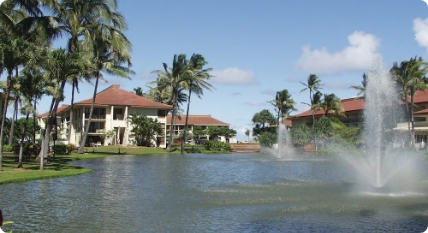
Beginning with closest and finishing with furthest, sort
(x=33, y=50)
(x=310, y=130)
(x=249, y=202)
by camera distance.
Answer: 1. (x=249, y=202)
2. (x=33, y=50)
3. (x=310, y=130)

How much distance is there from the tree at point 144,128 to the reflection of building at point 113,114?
1.49m

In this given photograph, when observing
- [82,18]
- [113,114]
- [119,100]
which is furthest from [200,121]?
[82,18]

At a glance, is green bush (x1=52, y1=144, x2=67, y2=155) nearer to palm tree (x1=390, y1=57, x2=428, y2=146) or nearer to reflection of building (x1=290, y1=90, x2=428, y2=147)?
reflection of building (x1=290, y1=90, x2=428, y2=147)

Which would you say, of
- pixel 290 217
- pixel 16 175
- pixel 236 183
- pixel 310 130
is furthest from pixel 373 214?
pixel 310 130

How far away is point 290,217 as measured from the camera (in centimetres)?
1277

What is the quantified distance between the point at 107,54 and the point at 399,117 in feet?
120

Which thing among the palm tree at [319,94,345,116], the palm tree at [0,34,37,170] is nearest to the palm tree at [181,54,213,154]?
the palm tree at [319,94,345,116]

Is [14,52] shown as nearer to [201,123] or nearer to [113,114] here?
[113,114]

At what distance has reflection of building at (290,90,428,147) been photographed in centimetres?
5184

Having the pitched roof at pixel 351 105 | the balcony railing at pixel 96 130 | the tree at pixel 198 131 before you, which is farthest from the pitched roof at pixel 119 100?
the pitched roof at pixel 351 105

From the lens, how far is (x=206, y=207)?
14.3m

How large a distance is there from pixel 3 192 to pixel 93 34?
53.9 feet

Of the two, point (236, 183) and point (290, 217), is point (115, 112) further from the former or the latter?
point (290, 217)

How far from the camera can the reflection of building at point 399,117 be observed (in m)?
51.8
